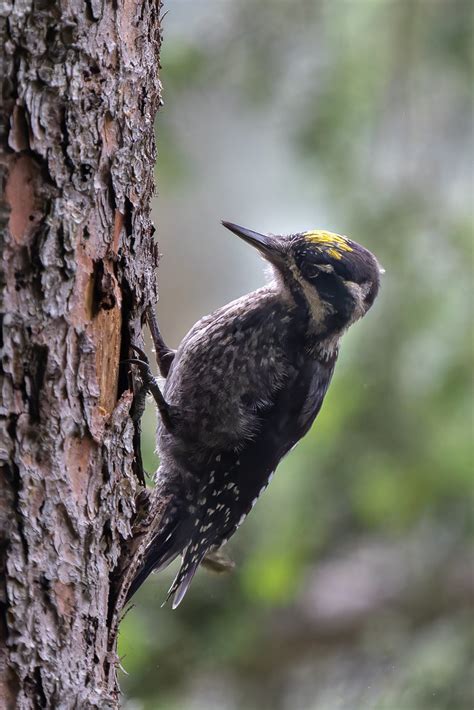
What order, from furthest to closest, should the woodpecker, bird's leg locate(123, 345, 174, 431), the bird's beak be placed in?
the bird's beak
the woodpecker
bird's leg locate(123, 345, 174, 431)

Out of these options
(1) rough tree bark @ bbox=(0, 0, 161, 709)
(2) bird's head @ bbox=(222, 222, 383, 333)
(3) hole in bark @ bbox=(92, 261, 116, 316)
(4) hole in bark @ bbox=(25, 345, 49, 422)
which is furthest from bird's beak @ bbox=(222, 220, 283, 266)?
(4) hole in bark @ bbox=(25, 345, 49, 422)

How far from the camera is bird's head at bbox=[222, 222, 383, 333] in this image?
2859 mm

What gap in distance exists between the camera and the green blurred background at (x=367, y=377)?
12.7 feet

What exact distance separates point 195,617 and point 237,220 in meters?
6.66

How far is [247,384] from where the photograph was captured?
9.31 feet

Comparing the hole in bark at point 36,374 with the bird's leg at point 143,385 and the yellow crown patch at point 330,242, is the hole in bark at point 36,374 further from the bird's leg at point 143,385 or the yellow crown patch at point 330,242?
the yellow crown patch at point 330,242

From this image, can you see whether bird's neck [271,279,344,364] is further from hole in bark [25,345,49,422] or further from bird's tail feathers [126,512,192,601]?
hole in bark [25,345,49,422]

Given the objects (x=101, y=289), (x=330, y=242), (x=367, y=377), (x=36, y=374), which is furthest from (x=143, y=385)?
(x=367, y=377)

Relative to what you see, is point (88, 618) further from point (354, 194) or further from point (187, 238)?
point (187, 238)

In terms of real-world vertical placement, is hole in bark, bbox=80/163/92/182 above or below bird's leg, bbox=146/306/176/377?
above

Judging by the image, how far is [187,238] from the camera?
9664 millimetres

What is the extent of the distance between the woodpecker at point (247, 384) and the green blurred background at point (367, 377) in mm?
976

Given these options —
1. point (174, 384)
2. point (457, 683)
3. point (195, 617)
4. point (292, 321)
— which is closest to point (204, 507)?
point (174, 384)

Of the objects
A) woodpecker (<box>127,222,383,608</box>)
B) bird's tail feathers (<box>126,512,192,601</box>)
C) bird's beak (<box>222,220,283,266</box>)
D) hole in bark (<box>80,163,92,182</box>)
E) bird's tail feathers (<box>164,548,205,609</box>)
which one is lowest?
bird's tail feathers (<box>164,548,205,609</box>)
